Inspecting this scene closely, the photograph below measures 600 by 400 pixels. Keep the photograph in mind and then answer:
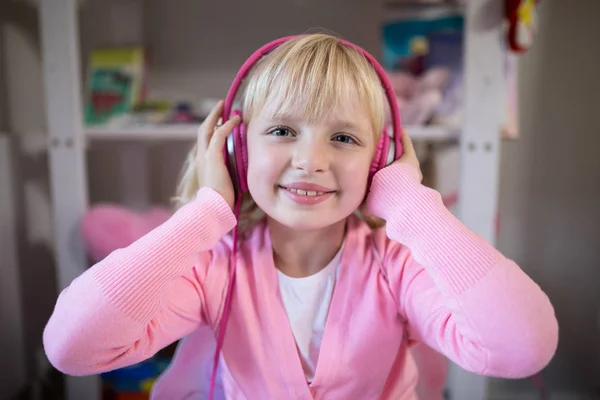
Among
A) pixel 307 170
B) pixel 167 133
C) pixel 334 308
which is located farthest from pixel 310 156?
pixel 167 133

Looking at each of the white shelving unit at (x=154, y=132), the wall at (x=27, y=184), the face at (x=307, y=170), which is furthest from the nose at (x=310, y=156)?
the wall at (x=27, y=184)

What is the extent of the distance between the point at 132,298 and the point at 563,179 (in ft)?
3.95

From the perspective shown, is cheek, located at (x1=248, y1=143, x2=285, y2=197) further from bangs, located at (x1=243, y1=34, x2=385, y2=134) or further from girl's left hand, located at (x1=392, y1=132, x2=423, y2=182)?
girl's left hand, located at (x1=392, y1=132, x2=423, y2=182)

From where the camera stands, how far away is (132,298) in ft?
1.90

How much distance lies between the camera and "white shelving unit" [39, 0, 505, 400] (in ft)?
3.14

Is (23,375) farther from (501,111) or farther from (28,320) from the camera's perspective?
(501,111)

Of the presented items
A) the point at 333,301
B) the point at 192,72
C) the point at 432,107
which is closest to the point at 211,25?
the point at 192,72

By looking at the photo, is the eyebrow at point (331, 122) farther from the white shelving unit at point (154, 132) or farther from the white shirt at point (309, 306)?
the white shelving unit at point (154, 132)

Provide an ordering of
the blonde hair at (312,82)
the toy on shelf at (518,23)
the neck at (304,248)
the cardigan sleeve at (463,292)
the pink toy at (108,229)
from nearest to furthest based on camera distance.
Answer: the cardigan sleeve at (463,292)
the blonde hair at (312,82)
the neck at (304,248)
the toy on shelf at (518,23)
the pink toy at (108,229)

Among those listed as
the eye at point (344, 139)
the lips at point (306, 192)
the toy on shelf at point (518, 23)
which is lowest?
the lips at point (306, 192)

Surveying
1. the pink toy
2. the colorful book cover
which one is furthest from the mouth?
the colorful book cover

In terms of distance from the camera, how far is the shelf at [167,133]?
103 cm

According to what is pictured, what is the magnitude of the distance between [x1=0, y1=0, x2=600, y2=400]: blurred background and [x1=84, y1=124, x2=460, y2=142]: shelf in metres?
0.02

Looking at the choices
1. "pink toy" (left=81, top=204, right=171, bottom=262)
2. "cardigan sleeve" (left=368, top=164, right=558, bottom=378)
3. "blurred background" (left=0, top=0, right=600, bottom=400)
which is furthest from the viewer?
"blurred background" (left=0, top=0, right=600, bottom=400)
